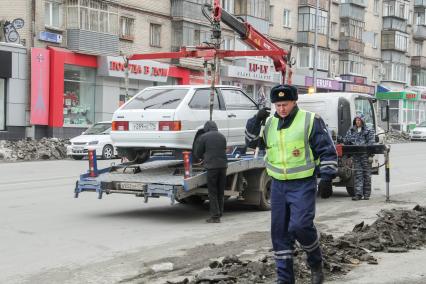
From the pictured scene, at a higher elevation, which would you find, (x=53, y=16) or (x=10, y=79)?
(x=53, y=16)

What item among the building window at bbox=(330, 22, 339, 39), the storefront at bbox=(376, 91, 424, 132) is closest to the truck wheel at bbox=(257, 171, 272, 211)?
the building window at bbox=(330, 22, 339, 39)

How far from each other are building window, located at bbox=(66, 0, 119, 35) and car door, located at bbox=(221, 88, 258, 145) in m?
19.8

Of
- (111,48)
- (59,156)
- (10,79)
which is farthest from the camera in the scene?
(111,48)

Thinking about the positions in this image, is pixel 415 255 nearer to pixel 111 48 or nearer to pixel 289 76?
pixel 289 76

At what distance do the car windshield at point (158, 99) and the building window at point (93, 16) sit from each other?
2013 cm

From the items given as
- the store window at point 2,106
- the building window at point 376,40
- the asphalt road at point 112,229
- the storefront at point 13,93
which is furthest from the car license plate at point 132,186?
the building window at point 376,40

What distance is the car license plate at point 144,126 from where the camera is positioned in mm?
10539

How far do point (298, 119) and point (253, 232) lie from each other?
3831 mm

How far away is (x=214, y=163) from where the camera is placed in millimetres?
9898

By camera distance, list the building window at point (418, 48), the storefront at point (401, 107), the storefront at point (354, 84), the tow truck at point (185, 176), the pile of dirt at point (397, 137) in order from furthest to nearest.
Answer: the building window at point (418, 48) → the storefront at point (401, 107) → the storefront at point (354, 84) → the pile of dirt at point (397, 137) → the tow truck at point (185, 176)

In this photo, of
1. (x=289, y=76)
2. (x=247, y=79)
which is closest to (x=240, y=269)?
(x=289, y=76)

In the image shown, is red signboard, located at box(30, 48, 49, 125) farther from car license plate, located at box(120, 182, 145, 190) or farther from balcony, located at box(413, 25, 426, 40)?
balcony, located at box(413, 25, 426, 40)

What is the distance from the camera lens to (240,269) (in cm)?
625

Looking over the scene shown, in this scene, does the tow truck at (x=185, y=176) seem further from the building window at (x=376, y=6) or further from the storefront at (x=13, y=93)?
the building window at (x=376, y=6)
